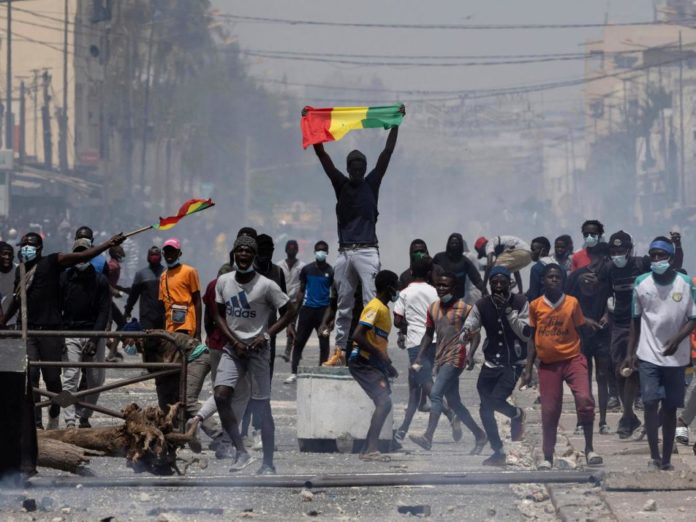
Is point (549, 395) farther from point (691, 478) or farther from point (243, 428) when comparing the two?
point (243, 428)

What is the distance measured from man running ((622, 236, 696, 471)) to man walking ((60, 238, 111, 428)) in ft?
14.8

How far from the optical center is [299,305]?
60.1 ft

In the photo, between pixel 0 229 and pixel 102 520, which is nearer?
pixel 102 520

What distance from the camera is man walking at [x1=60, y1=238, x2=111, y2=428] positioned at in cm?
1391

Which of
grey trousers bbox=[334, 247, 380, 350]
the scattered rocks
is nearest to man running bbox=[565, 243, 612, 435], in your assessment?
grey trousers bbox=[334, 247, 380, 350]

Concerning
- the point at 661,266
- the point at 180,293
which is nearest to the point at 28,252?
the point at 180,293

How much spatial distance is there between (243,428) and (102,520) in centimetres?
439

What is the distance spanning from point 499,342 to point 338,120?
2943 millimetres

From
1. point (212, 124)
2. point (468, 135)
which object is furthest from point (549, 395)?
point (468, 135)

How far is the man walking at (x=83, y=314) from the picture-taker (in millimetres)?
13906

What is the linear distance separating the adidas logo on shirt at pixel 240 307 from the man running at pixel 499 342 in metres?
1.83

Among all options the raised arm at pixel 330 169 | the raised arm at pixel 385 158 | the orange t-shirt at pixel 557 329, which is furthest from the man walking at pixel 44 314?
the orange t-shirt at pixel 557 329

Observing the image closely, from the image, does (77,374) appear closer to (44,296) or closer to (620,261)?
(44,296)

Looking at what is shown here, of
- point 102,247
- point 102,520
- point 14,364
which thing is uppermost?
point 102,247
